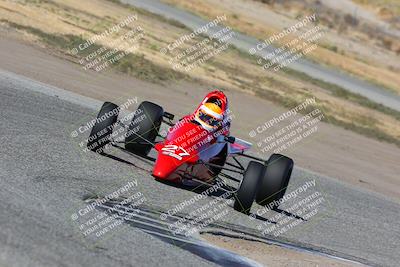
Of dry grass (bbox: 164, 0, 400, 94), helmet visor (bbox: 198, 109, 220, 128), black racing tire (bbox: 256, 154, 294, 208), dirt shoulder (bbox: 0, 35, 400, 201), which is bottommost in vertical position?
dry grass (bbox: 164, 0, 400, 94)

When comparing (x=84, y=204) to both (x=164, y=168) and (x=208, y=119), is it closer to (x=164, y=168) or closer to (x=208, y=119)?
(x=164, y=168)

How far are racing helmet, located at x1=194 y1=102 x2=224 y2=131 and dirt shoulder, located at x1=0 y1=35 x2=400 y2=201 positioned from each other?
6.32 m

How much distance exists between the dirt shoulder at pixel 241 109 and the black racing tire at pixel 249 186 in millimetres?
7319

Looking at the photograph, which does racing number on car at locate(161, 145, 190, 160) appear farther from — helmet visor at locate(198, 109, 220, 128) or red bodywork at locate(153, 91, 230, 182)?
helmet visor at locate(198, 109, 220, 128)

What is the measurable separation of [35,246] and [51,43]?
19.5 metres

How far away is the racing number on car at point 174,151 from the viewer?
13438mm

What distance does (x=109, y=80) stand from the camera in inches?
994

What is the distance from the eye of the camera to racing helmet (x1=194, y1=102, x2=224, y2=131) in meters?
14.5

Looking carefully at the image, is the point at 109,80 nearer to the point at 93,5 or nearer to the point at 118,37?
the point at 118,37

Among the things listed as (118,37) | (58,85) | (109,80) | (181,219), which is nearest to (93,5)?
(118,37)

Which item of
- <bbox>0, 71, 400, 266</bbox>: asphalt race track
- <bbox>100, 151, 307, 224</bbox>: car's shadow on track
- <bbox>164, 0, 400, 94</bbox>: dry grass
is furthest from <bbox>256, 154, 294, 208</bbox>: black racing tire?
<bbox>164, 0, 400, 94</bbox>: dry grass

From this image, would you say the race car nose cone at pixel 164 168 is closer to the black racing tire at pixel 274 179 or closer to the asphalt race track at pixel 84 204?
the asphalt race track at pixel 84 204

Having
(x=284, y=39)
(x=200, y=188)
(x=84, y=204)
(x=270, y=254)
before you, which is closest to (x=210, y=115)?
(x=200, y=188)

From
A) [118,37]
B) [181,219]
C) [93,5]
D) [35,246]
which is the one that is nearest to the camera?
[35,246]
